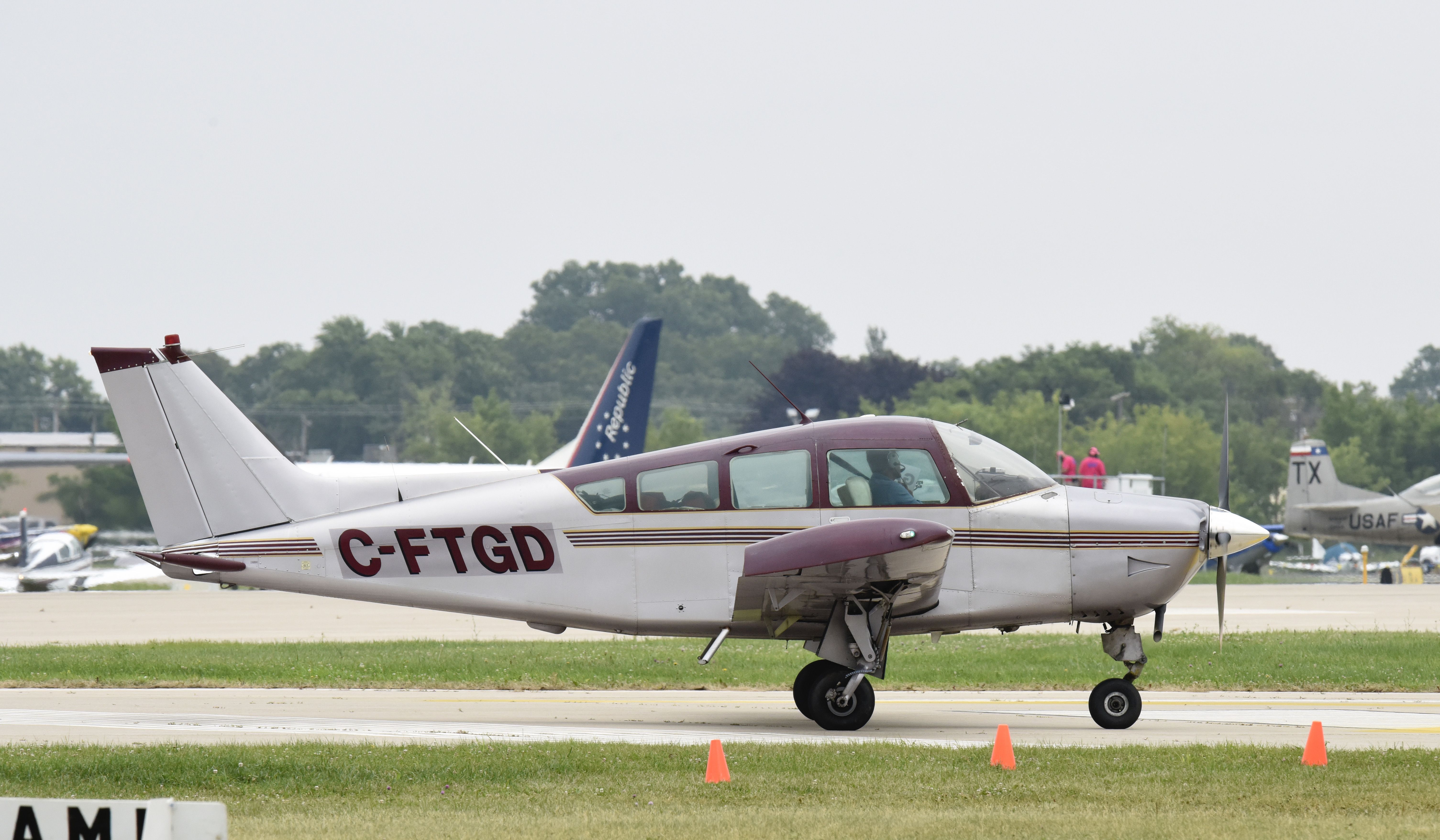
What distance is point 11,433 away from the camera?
111438 mm

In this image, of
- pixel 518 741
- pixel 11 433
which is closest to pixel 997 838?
pixel 518 741

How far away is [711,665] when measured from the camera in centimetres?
1784

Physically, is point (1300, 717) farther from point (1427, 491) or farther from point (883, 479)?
point (1427, 491)

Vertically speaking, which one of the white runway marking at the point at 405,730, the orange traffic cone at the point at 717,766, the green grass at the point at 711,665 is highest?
the orange traffic cone at the point at 717,766

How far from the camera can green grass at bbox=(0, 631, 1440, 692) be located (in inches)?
641

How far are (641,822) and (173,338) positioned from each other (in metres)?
6.89

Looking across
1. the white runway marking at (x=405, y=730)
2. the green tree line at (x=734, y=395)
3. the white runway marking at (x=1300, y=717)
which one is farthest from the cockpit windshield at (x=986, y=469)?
the green tree line at (x=734, y=395)

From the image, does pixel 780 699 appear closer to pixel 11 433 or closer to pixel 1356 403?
pixel 1356 403

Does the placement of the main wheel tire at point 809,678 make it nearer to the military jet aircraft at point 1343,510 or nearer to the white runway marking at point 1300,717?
the white runway marking at point 1300,717

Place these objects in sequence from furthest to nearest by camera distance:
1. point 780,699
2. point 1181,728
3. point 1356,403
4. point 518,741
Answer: point 1356,403 < point 780,699 < point 1181,728 < point 518,741

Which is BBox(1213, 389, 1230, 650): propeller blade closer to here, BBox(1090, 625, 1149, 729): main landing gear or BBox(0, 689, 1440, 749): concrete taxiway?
BBox(1090, 625, 1149, 729): main landing gear

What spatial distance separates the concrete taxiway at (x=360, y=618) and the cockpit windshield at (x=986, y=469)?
9653 mm

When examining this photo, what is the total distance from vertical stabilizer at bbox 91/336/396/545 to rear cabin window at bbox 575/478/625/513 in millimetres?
1737

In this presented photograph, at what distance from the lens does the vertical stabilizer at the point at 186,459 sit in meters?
12.5
